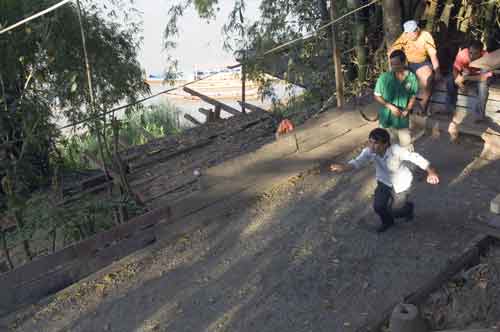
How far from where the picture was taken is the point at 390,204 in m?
5.86

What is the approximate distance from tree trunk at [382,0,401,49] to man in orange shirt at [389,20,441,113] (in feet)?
4.44

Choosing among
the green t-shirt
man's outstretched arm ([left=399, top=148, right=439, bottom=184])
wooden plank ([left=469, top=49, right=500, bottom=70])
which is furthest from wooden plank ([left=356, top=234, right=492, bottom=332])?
wooden plank ([left=469, top=49, right=500, bottom=70])

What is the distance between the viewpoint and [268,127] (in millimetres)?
10648

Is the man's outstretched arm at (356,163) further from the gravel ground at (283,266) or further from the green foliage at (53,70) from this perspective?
the green foliage at (53,70)

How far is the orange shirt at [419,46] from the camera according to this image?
716cm

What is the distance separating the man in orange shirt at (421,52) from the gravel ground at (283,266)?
1.27m

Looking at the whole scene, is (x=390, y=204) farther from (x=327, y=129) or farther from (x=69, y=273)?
(x=69, y=273)

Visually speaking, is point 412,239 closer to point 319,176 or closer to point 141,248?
point 319,176

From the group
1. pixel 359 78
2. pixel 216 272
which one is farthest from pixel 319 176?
pixel 359 78

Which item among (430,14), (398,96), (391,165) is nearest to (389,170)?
(391,165)

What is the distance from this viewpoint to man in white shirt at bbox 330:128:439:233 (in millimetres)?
5090

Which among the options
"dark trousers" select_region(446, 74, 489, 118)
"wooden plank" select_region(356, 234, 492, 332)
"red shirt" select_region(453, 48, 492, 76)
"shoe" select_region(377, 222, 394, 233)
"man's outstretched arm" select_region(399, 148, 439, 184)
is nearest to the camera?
"wooden plank" select_region(356, 234, 492, 332)

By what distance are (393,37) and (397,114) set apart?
3.19 meters

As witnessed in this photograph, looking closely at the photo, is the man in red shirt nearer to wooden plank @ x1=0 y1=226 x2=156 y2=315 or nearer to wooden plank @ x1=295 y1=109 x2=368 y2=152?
wooden plank @ x1=295 y1=109 x2=368 y2=152
